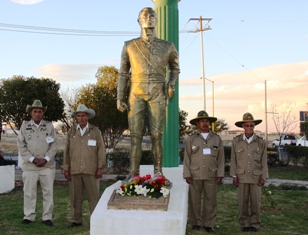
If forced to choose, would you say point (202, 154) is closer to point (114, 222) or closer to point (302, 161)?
point (114, 222)

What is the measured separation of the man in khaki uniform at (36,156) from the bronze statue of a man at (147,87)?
1.30 meters

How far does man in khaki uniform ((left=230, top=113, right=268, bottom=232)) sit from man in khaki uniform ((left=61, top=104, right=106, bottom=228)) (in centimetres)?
188

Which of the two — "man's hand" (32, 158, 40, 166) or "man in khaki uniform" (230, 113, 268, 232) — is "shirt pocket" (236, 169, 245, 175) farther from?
"man's hand" (32, 158, 40, 166)

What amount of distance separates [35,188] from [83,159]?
→ 104 centimetres

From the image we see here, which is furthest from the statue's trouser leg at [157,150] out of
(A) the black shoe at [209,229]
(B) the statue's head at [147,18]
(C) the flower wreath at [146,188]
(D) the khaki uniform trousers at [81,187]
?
(B) the statue's head at [147,18]

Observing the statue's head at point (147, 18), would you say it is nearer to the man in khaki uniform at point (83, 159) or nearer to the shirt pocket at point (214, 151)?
the man in khaki uniform at point (83, 159)

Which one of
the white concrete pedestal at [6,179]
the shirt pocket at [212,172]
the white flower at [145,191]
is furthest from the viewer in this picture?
→ the white concrete pedestal at [6,179]

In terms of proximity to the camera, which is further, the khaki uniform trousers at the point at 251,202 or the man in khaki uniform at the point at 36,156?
the man in khaki uniform at the point at 36,156

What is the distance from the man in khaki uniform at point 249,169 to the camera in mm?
5953

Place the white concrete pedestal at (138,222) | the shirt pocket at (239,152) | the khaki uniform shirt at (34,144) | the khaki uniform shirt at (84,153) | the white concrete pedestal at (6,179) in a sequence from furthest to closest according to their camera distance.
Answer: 1. the white concrete pedestal at (6,179)
2. the khaki uniform shirt at (34,144)
3. the shirt pocket at (239,152)
4. the khaki uniform shirt at (84,153)
5. the white concrete pedestal at (138,222)

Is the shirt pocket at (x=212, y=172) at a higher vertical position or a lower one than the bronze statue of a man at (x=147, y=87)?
lower

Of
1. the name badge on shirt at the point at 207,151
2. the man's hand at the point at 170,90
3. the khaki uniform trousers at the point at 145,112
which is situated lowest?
the name badge on shirt at the point at 207,151

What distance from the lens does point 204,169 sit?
228 inches

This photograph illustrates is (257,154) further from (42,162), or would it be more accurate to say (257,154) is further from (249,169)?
(42,162)
